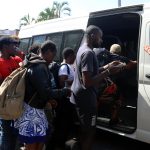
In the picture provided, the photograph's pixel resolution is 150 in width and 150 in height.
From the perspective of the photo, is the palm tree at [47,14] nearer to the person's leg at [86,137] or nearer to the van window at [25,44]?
the van window at [25,44]

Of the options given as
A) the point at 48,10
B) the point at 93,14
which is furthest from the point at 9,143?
the point at 48,10

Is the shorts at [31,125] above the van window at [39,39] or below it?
below

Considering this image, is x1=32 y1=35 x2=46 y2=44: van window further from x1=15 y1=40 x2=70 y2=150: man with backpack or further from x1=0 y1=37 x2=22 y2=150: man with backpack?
x1=15 y1=40 x2=70 y2=150: man with backpack

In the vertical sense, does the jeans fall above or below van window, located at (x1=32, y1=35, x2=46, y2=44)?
below

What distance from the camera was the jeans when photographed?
456cm

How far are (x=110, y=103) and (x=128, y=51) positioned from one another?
141 centimetres

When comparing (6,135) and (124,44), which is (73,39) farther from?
(6,135)

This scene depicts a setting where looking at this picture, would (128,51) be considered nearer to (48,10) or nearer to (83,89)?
(83,89)

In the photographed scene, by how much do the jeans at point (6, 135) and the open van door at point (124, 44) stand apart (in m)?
1.74

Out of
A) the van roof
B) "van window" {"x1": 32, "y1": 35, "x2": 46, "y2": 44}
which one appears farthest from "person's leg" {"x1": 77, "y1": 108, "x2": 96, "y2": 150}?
"van window" {"x1": 32, "y1": 35, "x2": 46, "y2": 44}

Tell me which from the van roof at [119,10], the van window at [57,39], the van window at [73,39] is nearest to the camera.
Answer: the van roof at [119,10]

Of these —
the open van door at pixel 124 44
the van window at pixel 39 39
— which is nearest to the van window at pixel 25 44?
the van window at pixel 39 39

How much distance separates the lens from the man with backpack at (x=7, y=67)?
457cm

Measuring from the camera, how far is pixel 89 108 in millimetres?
4523
